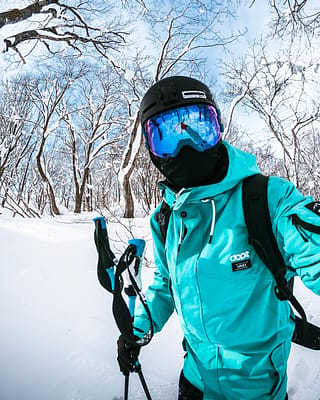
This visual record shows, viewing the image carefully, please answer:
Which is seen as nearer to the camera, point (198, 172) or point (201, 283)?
point (201, 283)

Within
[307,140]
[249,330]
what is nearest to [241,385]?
[249,330]

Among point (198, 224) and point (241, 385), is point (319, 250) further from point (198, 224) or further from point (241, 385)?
point (241, 385)

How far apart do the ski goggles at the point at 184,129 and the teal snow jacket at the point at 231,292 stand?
0.18 meters

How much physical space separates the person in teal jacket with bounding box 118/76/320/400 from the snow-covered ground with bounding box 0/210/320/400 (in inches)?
34.1

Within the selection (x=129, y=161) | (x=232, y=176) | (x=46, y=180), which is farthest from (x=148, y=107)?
(x=46, y=180)

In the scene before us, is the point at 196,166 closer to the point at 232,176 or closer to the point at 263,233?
the point at 232,176

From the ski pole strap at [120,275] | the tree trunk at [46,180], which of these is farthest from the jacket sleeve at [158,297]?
the tree trunk at [46,180]

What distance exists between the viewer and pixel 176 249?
40.0 inches

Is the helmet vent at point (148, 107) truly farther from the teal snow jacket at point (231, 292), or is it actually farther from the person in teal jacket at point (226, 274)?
the teal snow jacket at point (231, 292)

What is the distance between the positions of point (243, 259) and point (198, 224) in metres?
0.21

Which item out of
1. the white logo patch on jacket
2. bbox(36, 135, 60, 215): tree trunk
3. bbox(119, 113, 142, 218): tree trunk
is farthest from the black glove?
bbox(36, 135, 60, 215): tree trunk

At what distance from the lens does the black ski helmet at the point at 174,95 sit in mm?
1157

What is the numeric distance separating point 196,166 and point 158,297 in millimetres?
682

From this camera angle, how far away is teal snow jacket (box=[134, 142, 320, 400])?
88 centimetres
